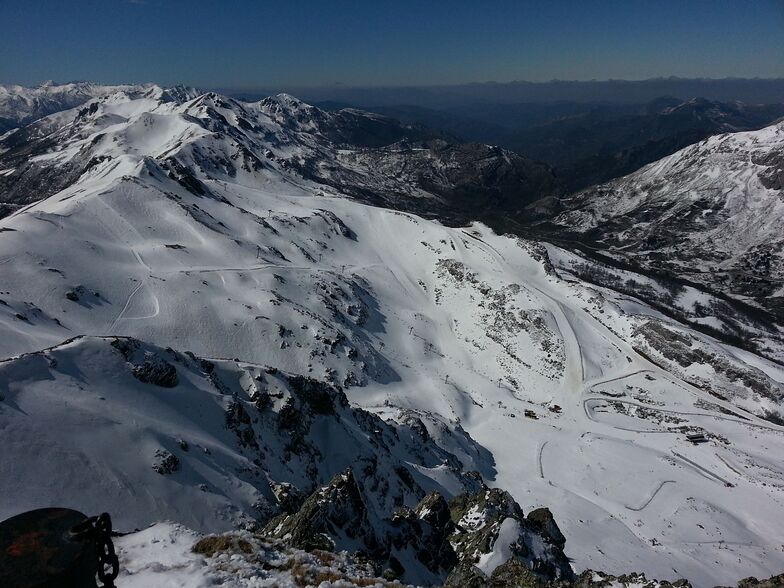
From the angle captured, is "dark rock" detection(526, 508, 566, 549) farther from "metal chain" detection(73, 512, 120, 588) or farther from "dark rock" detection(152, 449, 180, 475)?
"metal chain" detection(73, 512, 120, 588)

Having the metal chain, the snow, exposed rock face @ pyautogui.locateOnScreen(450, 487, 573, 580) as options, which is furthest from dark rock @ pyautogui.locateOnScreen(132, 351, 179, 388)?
the metal chain

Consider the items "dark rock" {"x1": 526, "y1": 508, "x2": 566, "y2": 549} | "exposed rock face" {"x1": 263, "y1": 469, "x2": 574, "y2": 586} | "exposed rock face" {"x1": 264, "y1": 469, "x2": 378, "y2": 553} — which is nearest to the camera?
"exposed rock face" {"x1": 264, "y1": 469, "x2": 378, "y2": 553}

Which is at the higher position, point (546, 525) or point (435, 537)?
point (435, 537)

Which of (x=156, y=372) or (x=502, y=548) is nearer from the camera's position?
(x=502, y=548)

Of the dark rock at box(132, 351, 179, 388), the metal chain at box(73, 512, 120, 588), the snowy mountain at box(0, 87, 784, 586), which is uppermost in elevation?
the metal chain at box(73, 512, 120, 588)

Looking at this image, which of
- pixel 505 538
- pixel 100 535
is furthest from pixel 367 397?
pixel 100 535

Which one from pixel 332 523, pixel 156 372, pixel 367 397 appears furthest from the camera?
pixel 367 397

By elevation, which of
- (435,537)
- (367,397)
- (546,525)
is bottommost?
(367,397)

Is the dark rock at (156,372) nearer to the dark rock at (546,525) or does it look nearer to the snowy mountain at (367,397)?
the snowy mountain at (367,397)

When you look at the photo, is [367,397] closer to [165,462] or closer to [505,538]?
[505,538]
